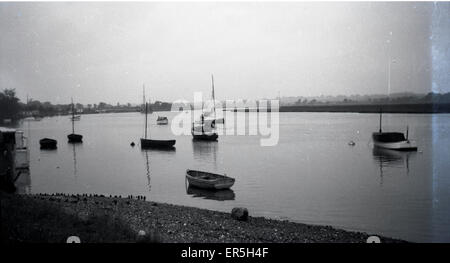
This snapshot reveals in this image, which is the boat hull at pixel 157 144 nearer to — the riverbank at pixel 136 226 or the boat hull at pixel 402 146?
the boat hull at pixel 402 146

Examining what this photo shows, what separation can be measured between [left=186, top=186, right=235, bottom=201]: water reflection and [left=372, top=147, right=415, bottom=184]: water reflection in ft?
48.2

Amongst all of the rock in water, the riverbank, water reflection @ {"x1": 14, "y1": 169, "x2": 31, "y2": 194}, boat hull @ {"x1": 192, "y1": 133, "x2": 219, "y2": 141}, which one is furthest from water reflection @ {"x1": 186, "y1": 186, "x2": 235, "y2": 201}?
boat hull @ {"x1": 192, "y1": 133, "x2": 219, "y2": 141}

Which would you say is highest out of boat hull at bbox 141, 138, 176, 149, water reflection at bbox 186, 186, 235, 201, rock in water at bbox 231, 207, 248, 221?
rock in water at bbox 231, 207, 248, 221

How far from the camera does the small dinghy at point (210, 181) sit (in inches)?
1075

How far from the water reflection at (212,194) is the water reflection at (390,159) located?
1470cm

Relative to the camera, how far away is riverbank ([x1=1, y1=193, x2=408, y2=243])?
425 inches

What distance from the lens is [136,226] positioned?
46.9ft

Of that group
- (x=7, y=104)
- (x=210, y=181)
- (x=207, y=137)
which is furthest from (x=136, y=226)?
(x=7, y=104)

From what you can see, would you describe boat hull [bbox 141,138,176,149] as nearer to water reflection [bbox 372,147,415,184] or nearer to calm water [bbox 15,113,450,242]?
calm water [bbox 15,113,450,242]

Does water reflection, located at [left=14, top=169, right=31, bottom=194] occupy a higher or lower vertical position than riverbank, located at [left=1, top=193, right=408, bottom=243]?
lower

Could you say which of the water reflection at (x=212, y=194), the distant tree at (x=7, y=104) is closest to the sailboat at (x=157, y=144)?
the water reflection at (x=212, y=194)

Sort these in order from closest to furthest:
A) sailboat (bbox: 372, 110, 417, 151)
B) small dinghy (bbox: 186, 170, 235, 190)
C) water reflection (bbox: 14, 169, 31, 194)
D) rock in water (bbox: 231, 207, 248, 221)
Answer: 1. rock in water (bbox: 231, 207, 248, 221)
2. small dinghy (bbox: 186, 170, 235, 190)
3. water reflection (bbox: 14, 169, 31, 194)
4. sailboat (bbox: 372, 110, 417, 151)

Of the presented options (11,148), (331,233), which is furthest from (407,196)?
(11,148)
